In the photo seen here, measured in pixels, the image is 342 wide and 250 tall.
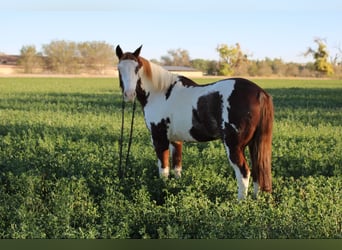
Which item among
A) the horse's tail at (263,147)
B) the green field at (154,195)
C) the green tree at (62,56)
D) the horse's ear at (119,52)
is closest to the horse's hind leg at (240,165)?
the horse's tail at (263,147)

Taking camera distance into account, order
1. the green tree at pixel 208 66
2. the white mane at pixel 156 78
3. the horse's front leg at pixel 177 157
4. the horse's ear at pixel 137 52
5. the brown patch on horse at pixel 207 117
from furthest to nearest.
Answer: the green tree at pixel 208 66, the horse's front leg at pixel 177 157, the white mane at pixel 156 78, the horse's ear at pixel 137 52, the brown patch on horse at pixel 207 117

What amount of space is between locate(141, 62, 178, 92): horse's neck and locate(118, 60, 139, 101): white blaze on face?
43 centimetres

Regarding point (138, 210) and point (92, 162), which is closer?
point (138, 210)

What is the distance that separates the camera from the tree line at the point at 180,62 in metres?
64.9

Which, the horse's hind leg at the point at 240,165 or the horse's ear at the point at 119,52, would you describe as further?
the horse's ear at the point at 119,52

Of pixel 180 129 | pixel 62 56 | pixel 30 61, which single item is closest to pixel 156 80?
pixel 180 129

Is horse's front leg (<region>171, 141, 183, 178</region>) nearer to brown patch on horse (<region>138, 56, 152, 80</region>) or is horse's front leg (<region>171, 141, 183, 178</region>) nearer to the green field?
the green field

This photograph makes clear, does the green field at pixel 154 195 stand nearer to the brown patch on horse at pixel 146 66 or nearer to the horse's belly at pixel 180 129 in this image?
the horse's belly at pixel 180 129

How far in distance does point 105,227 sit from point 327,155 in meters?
5.41

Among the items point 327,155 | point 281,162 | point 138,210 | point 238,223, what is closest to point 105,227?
point 138,210

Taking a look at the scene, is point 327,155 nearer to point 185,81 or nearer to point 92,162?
point 185,81

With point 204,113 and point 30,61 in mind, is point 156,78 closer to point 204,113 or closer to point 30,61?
point 204,113

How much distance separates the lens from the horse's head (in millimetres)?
6426

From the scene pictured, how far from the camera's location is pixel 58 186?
6.72 m
